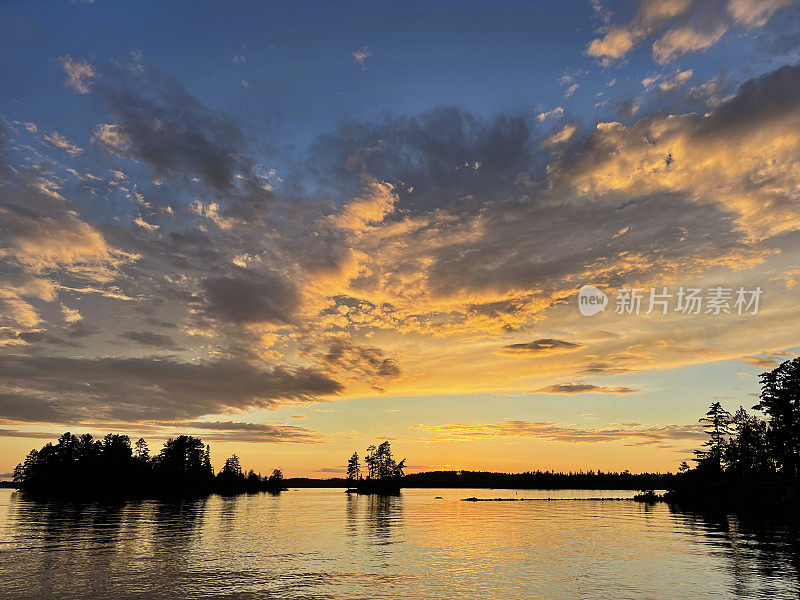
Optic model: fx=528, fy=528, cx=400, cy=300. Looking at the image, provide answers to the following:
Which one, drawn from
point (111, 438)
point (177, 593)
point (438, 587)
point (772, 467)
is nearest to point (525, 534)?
point (438, 587)

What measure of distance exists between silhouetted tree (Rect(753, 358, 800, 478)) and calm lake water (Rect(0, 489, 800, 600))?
22952mm

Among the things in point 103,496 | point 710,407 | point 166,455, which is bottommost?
point 103,496

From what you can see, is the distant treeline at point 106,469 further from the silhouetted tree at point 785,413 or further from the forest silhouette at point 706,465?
the silhouetted tree at point 785,413

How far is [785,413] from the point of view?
9562cm

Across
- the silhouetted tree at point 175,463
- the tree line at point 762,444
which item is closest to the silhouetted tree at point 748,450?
the tree line at point 762,444

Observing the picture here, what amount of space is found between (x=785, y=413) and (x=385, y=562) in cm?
8524

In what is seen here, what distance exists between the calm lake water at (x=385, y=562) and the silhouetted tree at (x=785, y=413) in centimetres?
2295

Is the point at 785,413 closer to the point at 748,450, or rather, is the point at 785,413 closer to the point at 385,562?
the point at 748,450

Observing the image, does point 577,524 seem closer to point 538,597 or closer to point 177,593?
point 538,597

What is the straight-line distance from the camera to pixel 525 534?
256ft

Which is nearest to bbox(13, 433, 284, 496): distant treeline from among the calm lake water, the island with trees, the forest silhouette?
the forest silhouette

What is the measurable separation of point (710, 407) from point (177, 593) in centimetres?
Answer: 14354

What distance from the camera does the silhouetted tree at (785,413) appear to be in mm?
94062

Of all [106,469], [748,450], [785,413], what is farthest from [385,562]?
[106,469]
